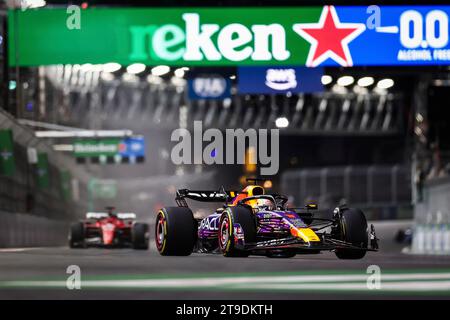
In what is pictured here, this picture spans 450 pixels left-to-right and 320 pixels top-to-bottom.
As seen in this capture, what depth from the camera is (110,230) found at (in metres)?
27.4

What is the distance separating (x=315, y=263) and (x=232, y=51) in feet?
64.2

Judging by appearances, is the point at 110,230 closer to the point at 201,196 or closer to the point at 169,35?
the point at 169,35

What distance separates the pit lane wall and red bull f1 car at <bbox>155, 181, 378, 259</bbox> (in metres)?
36.4

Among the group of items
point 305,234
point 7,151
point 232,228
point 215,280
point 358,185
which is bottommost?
point 215,280

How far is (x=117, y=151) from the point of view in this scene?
54.8m

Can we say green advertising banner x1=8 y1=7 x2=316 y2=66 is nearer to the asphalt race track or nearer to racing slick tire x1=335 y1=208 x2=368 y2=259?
the asphalt race track

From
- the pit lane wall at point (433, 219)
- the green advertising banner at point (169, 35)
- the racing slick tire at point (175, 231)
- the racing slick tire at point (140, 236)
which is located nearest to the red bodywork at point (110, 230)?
the racing slick tire at point (140, 236)

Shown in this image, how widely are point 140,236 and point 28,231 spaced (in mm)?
17848

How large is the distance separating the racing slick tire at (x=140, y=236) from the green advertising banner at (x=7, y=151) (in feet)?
24.0

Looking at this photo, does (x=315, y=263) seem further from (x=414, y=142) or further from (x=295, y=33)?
(x=414, y=142)

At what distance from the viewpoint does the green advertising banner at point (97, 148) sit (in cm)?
5381

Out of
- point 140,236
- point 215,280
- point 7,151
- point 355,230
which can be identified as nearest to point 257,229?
point 215,280

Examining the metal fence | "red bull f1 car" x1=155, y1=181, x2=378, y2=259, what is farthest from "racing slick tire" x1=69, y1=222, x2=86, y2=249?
"red bull f1 car" x1=155, y1=181, x2=378, y2=259
